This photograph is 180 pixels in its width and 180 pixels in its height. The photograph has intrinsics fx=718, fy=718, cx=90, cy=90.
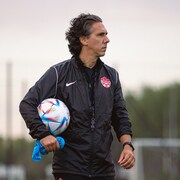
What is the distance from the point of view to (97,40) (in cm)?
552

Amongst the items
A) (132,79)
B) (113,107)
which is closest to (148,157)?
(132,79)

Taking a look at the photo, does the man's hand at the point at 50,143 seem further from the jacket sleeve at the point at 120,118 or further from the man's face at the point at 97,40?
the man's face at the point at 97,40

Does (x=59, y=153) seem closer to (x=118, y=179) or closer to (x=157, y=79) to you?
(x=118, y=179)

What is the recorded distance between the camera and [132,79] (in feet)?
57.3

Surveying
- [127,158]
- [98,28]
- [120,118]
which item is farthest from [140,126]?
[127,158]

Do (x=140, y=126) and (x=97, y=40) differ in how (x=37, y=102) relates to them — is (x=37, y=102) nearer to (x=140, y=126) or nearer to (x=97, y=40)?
(x=97, y=40)

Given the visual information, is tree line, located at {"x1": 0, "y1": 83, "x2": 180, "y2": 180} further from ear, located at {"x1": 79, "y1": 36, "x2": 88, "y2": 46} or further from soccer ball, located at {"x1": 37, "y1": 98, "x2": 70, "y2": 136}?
soccer ball, located at {"x1": 37, "y1": 98, "x2": 70, "y2": 136}

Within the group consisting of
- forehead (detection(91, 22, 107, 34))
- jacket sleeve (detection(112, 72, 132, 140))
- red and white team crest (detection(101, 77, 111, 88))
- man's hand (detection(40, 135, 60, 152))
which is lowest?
man's hand (detection(40, 135, 60, 152))

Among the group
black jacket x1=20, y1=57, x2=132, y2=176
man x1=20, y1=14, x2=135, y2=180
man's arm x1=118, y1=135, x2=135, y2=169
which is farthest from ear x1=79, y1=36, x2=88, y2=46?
man's arm x1=118, y1=135, x2=135, y2=169

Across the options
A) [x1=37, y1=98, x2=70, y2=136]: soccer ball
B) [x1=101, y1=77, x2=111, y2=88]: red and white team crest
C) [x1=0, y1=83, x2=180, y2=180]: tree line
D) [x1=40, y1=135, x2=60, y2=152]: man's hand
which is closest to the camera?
[x1=40, y1=135, x2=60, y2=152]: man's hand

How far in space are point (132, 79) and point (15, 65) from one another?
3.00m

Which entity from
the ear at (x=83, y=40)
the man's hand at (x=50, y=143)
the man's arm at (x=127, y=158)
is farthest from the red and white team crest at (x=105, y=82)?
the man's hand at (x=50, y=143)

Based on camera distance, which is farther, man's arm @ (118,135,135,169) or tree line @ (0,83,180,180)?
tree line @ (0,83,180,180)

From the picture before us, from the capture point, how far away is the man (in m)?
5.31
